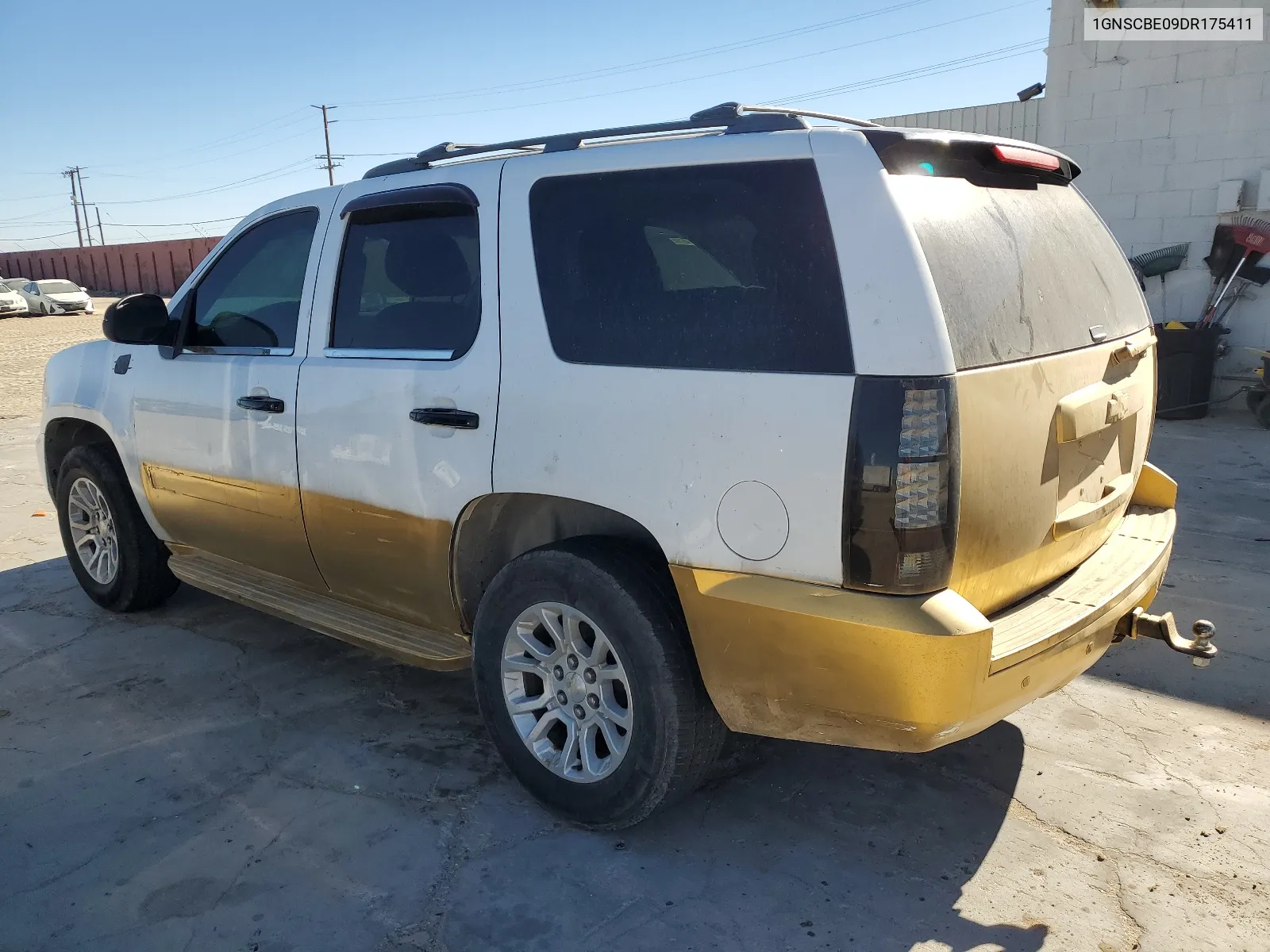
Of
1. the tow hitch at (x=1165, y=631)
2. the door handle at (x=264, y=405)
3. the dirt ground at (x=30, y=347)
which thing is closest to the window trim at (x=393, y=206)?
the door handle at (x=264, y=405)

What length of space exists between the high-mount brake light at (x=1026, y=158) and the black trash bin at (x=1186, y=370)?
741 cm

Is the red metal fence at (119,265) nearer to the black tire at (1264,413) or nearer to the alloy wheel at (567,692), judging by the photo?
the black tire at (1264,413)

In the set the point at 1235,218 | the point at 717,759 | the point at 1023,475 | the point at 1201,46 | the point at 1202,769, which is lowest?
the point at 1202,769

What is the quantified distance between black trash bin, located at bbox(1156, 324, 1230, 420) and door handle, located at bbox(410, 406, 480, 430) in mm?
8496

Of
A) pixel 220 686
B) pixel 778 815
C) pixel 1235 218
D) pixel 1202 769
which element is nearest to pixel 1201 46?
pixel 1235 218

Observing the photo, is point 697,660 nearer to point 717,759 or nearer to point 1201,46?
point 717,759

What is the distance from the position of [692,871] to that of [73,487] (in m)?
3.93

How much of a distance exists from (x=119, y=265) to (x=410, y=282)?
1954 inches

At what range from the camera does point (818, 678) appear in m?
2.45

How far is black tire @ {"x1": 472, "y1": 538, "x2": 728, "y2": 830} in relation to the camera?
2.73 m

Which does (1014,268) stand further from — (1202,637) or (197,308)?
(197,308)

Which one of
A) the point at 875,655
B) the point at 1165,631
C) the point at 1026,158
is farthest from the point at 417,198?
the point at 1165,631

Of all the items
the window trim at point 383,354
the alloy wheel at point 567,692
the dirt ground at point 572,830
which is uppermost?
the window trim at point 383,354

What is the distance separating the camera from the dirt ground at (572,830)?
8.57ft
